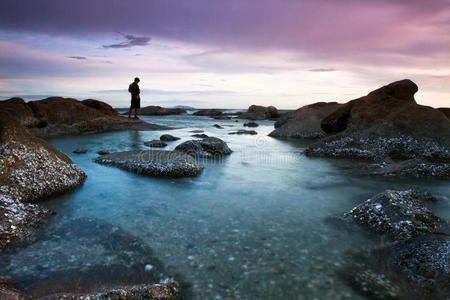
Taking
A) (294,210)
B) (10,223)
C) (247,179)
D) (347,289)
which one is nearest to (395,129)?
(247,179)

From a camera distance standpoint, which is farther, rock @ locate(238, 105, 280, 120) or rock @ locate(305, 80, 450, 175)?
rock @ locate(238, 105, 280, 120)

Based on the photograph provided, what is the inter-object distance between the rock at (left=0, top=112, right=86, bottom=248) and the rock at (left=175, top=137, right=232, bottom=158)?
3336 mm

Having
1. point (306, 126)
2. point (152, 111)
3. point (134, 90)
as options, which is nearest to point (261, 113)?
point (152, 111)

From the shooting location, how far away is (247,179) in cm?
628

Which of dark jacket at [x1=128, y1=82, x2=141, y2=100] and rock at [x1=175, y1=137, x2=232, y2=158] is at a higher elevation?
dark jacket at [x1=128, y1=82, x2=141, y2=100]

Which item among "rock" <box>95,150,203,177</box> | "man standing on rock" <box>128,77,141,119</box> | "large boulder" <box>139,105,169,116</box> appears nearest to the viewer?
"rock" <box>95,150,203,177</box>

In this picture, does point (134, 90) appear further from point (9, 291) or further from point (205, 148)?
point (9, 291)

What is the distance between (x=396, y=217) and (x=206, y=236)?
2420 millimetres

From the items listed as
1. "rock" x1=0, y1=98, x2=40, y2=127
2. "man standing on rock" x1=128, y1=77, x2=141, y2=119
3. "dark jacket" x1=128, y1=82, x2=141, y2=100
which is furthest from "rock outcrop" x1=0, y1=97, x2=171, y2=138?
"dark jacket" x1=128, y1=82, x2=141, y2=100

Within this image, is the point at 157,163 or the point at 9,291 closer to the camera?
the point at 9,291

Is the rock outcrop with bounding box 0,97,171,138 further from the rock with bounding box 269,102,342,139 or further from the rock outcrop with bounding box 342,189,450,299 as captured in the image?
the rock outcrop with bounding box 342,189,450,299

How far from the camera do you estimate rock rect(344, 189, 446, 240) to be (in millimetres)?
3566

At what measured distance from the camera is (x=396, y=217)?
12.2ft

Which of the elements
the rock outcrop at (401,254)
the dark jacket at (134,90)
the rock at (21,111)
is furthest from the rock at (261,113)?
the rock outcrop at (401,254)
